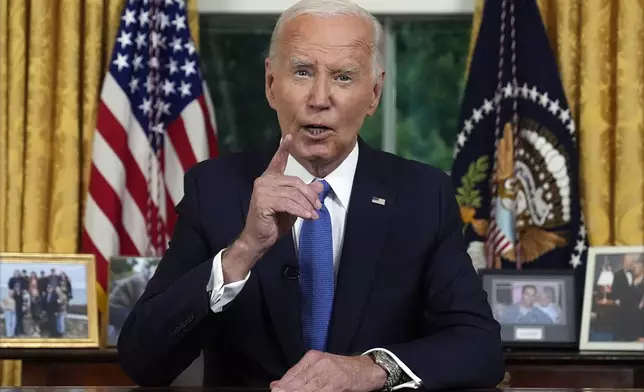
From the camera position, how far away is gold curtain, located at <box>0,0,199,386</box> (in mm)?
4273

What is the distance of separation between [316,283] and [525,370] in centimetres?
158

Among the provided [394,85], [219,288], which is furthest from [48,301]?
[219,288]

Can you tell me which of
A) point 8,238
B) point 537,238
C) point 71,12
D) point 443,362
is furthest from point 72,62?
point 443,362

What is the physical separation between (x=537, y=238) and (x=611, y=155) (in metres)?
0.43

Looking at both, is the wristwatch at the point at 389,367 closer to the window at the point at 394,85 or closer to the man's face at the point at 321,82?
the man's face at the point at 321,82

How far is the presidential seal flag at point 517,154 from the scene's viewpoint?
415 centimetres

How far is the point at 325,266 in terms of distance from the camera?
2398 mm

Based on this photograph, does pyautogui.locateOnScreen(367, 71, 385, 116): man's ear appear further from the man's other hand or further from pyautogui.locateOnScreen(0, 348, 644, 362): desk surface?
pyautogui.locateOnScreen(0, 348, 644, 362): desk surface

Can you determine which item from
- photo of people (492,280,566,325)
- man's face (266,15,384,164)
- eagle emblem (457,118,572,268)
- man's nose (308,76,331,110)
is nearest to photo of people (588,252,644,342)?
photo of people (492,280,566,325)

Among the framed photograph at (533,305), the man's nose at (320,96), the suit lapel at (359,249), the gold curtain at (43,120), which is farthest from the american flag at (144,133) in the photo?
the man's nose at (320,96)

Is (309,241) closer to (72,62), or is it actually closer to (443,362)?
(443,362)

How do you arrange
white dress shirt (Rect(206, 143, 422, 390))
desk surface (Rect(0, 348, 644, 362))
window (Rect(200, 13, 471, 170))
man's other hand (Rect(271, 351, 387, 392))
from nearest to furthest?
1. man's other hand (Rect(271, 351, 387, 392))
2. white dress shirt (Rect(206, 143, 422, 390))
3. desk surface (Rect(0, 348, 644, 362))
4. window (Rect(200, 13, 471, 170))

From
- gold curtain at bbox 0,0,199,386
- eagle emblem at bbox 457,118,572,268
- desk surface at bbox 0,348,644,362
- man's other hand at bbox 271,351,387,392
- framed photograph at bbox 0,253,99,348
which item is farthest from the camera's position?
gold curtain at bbox 0,0,199,386

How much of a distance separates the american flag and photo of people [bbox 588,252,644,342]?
5.02ft
